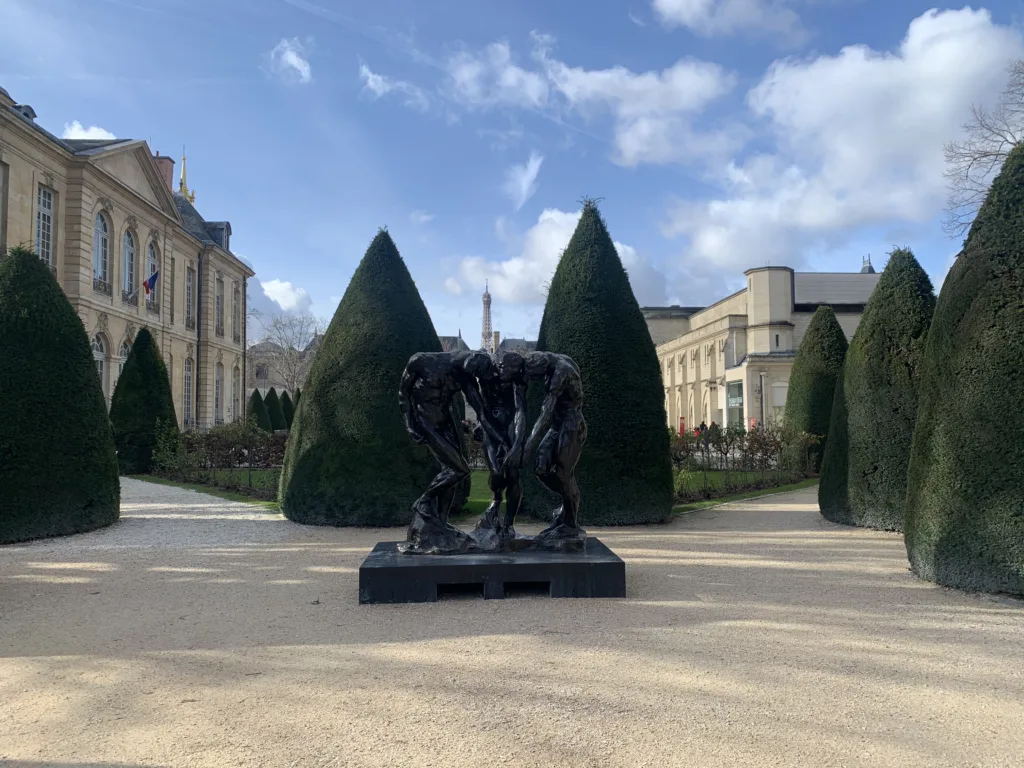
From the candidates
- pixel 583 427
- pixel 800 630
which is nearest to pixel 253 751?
pixel 800 630

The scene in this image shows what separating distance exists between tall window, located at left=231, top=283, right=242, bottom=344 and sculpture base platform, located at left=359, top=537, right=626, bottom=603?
40.7 metres

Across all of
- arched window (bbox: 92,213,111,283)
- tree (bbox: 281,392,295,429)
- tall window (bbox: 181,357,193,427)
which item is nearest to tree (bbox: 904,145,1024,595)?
arched window (bbox: 92,213,111,283)

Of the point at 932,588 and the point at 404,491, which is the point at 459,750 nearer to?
the point at 932,588

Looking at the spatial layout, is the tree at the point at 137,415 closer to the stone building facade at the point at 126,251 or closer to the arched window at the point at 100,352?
the stone building facade at the point at 126,251

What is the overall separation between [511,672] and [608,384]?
22.4 ft

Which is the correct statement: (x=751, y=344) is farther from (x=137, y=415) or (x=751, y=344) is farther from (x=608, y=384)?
(x=608, y=384)

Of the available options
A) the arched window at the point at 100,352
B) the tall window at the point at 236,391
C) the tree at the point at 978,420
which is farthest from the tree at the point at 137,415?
the tall window at the point at 236,391

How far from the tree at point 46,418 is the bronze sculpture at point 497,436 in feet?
18.8

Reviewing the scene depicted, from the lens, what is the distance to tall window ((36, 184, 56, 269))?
24938mm

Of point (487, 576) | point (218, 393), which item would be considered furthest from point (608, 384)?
point (218, 393)

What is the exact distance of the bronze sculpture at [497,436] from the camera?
21.2 feet

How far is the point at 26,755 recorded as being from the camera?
10.2 ft

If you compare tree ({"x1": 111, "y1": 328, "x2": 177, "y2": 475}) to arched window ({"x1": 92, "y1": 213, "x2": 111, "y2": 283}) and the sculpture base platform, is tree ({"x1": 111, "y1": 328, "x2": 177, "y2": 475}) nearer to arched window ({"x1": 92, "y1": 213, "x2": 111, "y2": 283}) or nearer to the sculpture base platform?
arched window ({"x1": 92, "y1": 213, "x2": 111, "y2": 283})

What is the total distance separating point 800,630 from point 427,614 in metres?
2.75
